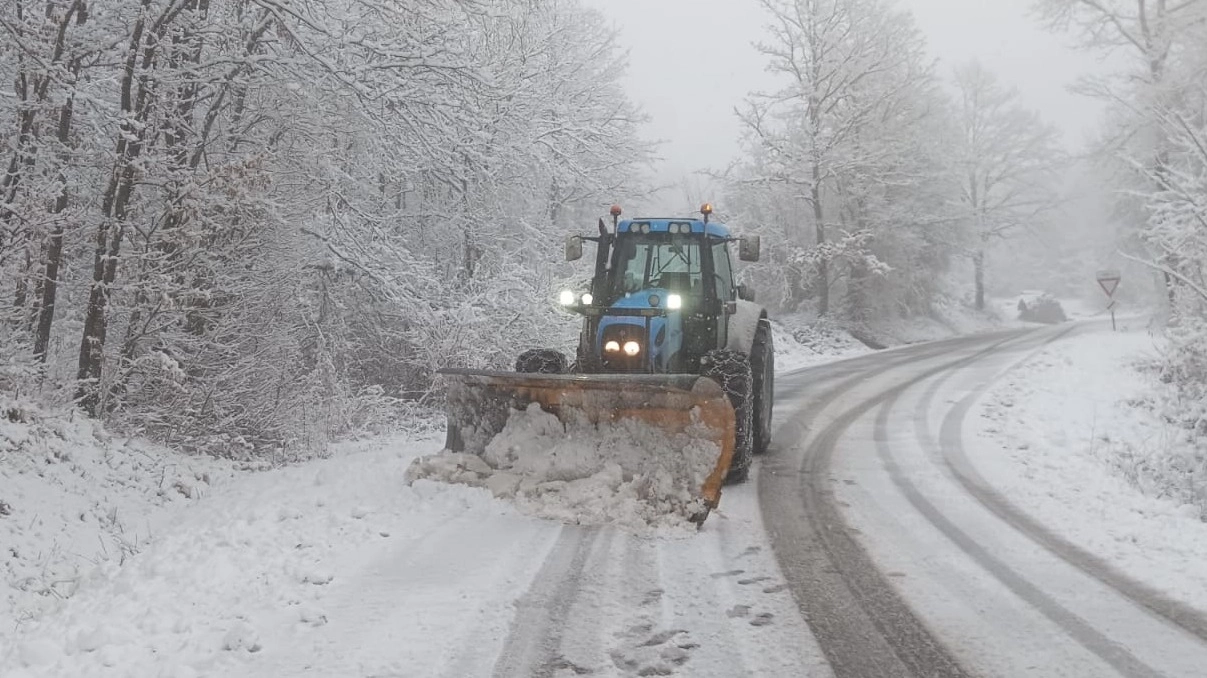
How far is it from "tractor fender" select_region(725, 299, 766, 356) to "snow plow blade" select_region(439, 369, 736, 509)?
63.3 inches

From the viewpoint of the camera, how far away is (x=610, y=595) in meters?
3.71

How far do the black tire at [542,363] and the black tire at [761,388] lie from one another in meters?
1.82

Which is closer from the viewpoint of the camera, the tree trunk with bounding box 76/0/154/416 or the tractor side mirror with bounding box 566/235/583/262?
the tractor side mirror with bounding box 566/235/583/262

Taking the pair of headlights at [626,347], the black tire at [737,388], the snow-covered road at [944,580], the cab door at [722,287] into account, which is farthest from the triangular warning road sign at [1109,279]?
the pair of headlights at [626,347]

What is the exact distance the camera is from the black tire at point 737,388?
583 centimetres

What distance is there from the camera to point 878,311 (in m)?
26.4

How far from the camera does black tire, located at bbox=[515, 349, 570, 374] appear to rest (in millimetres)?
6613

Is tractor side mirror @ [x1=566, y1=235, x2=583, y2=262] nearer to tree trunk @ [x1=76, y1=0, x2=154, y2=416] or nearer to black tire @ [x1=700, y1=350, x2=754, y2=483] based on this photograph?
black tire @ [x1=700, y1=350, x2=754, y2=483]

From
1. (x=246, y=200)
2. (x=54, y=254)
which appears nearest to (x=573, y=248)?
(x=246, y=200)

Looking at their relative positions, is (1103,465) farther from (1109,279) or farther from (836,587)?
(1109,279)

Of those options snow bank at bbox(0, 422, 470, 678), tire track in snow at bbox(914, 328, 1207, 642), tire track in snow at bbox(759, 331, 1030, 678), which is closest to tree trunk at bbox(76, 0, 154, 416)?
snow bank at bbox(0, 422, 470, 678)

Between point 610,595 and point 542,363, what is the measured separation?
317 cm

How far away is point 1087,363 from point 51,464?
15.1 metres

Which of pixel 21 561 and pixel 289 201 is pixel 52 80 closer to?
pixel 289 201
